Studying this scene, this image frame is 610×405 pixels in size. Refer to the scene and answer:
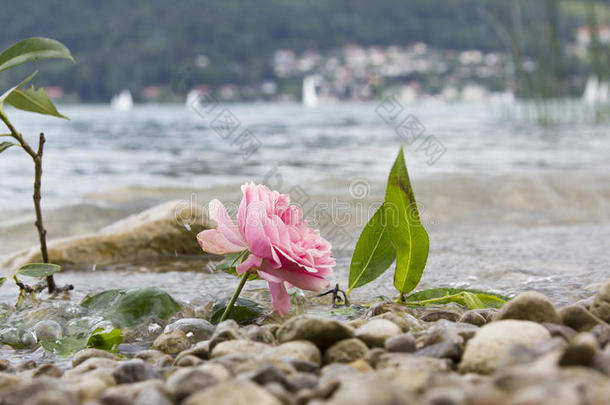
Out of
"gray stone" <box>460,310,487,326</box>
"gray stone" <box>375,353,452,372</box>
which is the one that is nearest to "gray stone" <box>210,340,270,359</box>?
"gray stone" <box>375,353,452,372</box>

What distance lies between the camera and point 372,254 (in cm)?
163

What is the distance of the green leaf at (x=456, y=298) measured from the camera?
1.63 metres

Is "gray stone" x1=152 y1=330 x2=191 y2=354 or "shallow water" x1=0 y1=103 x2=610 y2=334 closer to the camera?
"gray stone" x1=152 y1=330 x2=191 y2=354

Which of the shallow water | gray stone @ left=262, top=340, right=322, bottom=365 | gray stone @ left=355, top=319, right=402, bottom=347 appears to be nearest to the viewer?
gray stone @ left=262, top=340, right=322, bottom=365

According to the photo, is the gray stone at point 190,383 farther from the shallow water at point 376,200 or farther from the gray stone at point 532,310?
the shallow water at point 376,200

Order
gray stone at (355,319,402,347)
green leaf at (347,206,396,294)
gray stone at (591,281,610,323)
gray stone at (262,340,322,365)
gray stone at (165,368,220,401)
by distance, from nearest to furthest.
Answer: gray stone at (165,368,220,401) → gray stone at (262,340,322,365) → gray stone at (355,319,402,347) → gray stone at (591,281,610,323) → green leaf at (347,206,396,294)

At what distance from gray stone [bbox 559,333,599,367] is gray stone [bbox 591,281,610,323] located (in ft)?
1.69

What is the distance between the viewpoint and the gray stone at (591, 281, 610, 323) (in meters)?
1.40

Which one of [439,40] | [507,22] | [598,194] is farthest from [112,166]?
[439,40]

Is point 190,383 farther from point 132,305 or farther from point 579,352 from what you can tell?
point 132,305

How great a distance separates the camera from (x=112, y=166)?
761 centimetres

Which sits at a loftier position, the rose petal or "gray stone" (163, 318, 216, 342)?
the rose petal

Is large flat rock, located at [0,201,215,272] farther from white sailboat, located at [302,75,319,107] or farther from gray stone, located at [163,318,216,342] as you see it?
white sailboat, located at [302,75,319,107]

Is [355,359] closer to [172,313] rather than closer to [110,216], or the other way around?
[172,313]
